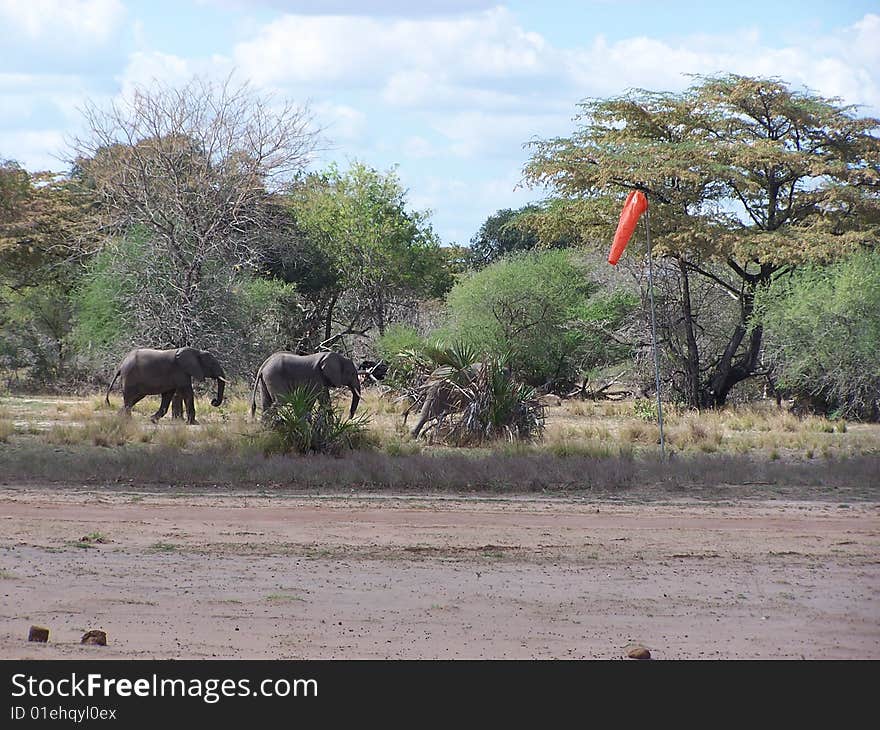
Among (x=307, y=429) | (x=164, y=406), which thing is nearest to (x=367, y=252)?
(x=164, y=406)

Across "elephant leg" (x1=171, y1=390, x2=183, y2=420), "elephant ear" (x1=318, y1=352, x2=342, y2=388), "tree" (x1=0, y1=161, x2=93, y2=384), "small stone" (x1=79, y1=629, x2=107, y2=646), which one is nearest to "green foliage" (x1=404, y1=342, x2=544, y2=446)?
"elephant ear" (x1=318, y1=352, x2=342, y2=388)

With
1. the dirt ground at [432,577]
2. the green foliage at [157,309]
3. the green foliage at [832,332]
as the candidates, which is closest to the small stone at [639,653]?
the dirt ground at [432,577]

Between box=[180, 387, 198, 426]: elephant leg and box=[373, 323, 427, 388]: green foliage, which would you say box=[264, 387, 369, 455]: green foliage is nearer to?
box=[373, 323, 427, 388]: green foliage

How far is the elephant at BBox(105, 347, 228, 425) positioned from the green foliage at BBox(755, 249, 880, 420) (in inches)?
445

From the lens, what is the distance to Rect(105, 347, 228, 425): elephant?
2277 centimetres

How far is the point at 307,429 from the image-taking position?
678 inches

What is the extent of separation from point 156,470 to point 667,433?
947 centimetres

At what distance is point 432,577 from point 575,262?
77.1 ft

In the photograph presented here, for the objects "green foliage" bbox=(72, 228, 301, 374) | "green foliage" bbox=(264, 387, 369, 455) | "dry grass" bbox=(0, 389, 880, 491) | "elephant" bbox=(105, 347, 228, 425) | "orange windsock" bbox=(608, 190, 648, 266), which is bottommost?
"dry grass" bbox=(0, 389, 880, 491)

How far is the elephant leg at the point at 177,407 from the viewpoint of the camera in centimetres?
2306

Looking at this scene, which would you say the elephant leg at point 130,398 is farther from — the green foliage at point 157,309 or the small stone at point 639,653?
the small stone at point 639,653

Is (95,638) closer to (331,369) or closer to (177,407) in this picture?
(331,369)

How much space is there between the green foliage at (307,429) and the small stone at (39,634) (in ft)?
32.1

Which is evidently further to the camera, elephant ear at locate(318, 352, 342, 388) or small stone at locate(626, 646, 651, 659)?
elephant ear at locate(318, 352, 342, 388)
